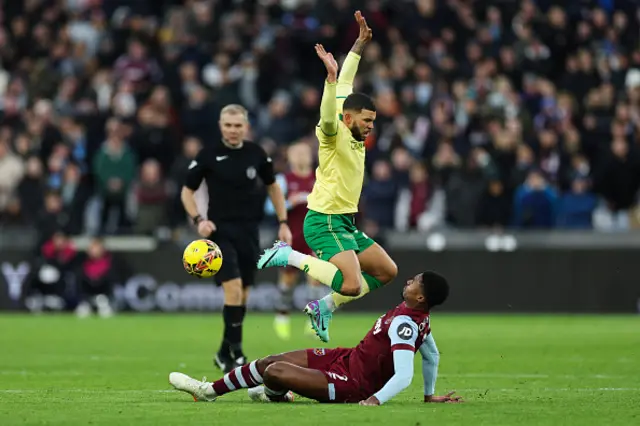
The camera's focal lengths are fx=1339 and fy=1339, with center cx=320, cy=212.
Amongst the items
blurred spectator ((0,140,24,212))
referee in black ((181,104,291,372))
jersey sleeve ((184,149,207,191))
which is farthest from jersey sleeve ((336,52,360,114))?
blurred spectator ((0,140,24,212))

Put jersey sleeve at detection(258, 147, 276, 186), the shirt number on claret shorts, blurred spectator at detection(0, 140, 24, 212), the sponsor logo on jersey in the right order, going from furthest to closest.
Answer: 1. blurred spectator at detection(0, 140, 24, 212)
2. jersey sleeve at detection(258, 147, 276, 186)
3. the shirt number on claret shorts
4. the sponsor logo on jersey

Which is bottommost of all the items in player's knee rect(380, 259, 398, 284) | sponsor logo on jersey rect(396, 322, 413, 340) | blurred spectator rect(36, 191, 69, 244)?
sponsor logo on jersey rect(396, 322, 413, 340)

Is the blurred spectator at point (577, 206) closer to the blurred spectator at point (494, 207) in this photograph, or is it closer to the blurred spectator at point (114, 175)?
the blurred spectator at point (494, 207)

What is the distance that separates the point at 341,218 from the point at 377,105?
12087 mm

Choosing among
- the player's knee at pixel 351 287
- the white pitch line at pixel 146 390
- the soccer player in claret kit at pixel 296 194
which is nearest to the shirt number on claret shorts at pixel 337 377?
the white pitch line at pixel 146 390

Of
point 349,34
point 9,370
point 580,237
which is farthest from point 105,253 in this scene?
point 9,370

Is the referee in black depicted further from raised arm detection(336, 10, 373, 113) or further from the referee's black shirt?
raised arm detection(336, 10, 373, 113)

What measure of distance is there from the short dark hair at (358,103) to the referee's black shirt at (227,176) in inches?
99.5

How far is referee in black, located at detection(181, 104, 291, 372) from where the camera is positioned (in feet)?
43.9

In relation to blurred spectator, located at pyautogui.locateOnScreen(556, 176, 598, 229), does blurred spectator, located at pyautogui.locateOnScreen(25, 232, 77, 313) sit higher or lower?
lower

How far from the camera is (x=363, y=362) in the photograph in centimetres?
941

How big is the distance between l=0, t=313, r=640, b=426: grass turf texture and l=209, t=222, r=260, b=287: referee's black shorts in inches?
38.9

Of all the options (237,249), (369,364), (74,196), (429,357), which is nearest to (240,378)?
(369,364)

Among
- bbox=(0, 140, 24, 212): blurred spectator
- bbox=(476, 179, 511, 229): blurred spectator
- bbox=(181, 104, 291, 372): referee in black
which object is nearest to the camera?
bbox=(181, 104, 291, 372): referee in black
